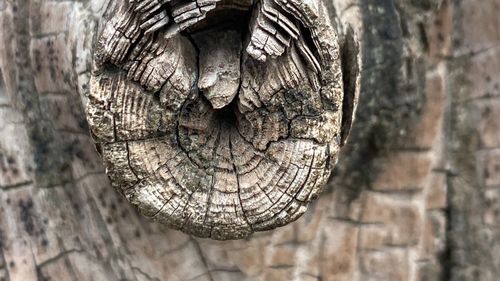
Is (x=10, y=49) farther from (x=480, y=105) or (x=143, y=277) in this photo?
(x=480, y=105)

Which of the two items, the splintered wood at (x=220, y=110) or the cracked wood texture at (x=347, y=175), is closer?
the splintered wood at (x=220, y=110)

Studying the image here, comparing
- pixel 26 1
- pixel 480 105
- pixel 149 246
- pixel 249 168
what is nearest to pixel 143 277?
pixel 149 246

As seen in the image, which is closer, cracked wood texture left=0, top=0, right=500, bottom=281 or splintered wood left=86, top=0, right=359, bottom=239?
splintered wood left=86, top=0, right=359, bottom=239

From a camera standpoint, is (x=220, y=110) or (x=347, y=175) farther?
(x=347, y=175)
